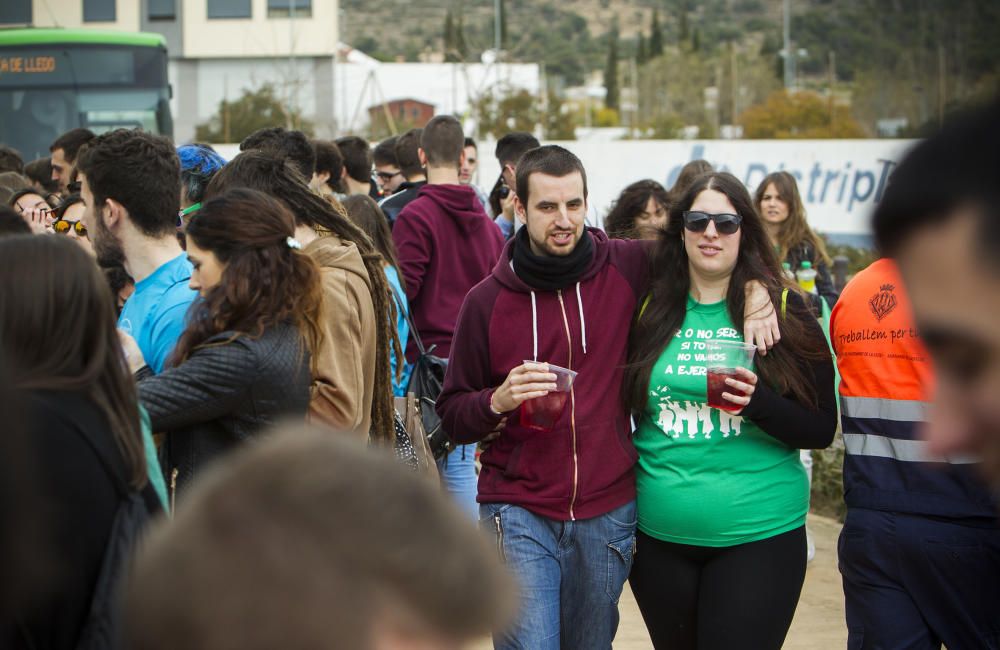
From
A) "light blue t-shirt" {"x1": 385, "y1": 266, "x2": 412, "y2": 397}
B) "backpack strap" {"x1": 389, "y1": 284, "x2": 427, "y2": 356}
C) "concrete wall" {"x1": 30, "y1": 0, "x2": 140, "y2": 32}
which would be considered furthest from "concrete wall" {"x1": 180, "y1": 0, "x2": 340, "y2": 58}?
"backpack strap" {"x1": 389, "y1": 284, "x2": 427, "y2": 356}

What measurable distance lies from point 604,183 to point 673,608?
50.0 feet

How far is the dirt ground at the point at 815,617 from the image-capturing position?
20.2 feet

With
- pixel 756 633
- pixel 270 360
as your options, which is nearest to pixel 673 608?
pixel 756 633

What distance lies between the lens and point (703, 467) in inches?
158

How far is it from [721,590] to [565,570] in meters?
0.54

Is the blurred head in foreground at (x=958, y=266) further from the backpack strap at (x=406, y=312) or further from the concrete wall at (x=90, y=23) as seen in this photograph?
the concrete wall at (x=90, y=23)

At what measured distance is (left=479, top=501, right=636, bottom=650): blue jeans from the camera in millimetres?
4035

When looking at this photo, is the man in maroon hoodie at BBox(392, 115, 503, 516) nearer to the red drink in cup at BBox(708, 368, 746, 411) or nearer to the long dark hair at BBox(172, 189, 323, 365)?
the red drink in cup at BBox(708, 368, 746, 411)

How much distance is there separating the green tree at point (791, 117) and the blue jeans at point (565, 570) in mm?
38478

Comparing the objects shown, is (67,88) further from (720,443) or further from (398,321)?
(720,443)

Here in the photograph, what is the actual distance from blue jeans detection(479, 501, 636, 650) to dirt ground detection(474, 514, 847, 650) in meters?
1.62

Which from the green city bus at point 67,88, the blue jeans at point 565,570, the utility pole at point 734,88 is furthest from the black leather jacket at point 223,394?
the utility pole at point 734,88

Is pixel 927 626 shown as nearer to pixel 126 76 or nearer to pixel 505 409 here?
pixel 505 409

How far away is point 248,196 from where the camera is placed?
3.58m
